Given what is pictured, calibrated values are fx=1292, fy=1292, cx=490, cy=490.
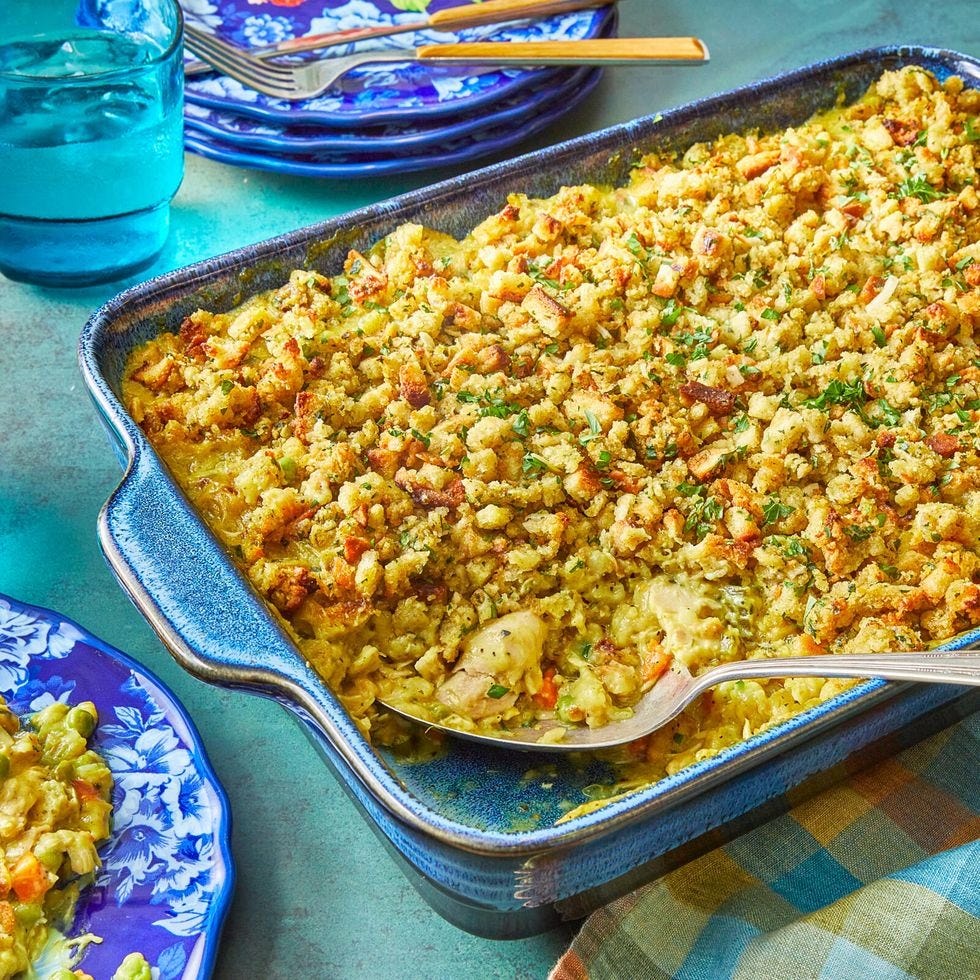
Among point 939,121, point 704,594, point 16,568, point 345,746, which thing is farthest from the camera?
point 939,121

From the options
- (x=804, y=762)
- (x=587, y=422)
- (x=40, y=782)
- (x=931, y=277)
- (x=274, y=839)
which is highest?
(x=931, y=277)

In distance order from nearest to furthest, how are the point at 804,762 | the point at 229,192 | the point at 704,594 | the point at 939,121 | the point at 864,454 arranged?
the point at 804,762 < the point at 704,594 < the point at 864,454 < the point at 939,121 < the point at 229,192

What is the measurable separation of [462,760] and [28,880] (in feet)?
2.11

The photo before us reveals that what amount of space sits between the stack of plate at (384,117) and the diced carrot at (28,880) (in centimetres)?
178

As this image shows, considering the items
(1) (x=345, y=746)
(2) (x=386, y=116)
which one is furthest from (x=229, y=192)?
(1) (x=345, y=746)

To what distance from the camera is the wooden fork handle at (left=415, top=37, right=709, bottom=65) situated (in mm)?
3086

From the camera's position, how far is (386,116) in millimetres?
3018

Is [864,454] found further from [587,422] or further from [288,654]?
[288,654]

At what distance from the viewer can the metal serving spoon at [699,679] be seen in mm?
1683

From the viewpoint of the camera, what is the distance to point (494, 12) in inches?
130

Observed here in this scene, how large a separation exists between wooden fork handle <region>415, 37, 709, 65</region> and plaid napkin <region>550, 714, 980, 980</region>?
1.74 metres

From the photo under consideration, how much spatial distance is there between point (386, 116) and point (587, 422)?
115 centimetres

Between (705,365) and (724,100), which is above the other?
(724,100)

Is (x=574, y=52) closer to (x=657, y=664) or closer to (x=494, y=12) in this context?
(x=494, y=12)
